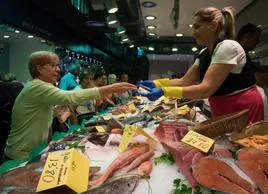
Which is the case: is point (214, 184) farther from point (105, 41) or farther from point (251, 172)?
point (105, 41)

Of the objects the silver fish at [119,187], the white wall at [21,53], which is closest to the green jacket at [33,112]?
the silver fish at [119,187]

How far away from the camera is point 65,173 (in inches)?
54.8

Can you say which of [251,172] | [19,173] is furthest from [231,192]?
[19,173]

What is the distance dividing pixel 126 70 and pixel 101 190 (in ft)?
58.8

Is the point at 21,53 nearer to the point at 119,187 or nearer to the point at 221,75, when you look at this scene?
the point at 221,75

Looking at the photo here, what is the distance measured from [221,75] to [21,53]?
5550 millimetres

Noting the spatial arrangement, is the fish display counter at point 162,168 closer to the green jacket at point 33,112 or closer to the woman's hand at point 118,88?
the woman's hand at point 118,88

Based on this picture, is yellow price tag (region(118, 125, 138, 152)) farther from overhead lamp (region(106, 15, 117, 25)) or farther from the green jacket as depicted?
overhead lamp (region(106, 15, 117, 25))

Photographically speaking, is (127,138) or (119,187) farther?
(127,138)

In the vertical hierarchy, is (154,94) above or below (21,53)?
below

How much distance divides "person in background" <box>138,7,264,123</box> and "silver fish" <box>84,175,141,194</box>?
1.21 m

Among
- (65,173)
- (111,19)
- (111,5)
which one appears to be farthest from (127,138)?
(111,19)

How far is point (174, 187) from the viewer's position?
1435 mm

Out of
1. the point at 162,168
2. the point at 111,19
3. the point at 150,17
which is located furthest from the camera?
the point at 150,17
